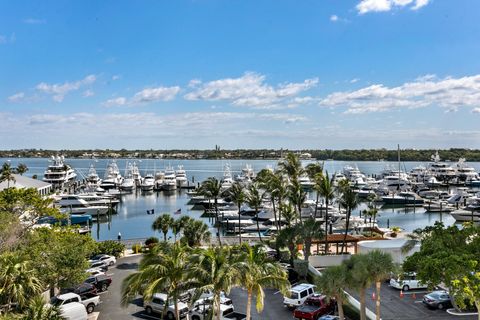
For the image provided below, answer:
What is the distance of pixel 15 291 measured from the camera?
18.4 m

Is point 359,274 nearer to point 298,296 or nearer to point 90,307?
point 298,296

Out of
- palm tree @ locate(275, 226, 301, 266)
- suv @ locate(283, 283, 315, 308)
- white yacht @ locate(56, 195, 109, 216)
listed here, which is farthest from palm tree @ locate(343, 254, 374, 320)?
white yacht @ locate(56, 195, 109, 216)

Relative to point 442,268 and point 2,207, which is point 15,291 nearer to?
point 2,207

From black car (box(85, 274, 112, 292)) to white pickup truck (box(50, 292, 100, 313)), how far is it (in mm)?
2677

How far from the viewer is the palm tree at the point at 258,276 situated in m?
17.5

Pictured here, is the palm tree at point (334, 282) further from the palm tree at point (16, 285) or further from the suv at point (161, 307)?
the palm tree at point (16, 285)

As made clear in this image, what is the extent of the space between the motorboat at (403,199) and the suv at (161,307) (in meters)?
83.0

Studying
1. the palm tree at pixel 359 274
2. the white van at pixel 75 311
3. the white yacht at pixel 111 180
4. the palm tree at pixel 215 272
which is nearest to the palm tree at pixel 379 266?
the palm tree at pixel 359 274

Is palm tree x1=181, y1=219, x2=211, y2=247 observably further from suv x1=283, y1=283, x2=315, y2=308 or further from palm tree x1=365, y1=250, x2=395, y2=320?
palm tree x1=365, y1=250, x2=395, y2=320

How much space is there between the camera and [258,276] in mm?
18109

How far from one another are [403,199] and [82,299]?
8605 centimetres

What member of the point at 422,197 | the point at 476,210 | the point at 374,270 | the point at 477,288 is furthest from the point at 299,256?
the point at 422,197

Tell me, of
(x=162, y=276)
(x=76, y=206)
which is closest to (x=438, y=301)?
(x=162, y=276)

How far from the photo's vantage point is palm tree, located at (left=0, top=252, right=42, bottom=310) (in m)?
18.6
